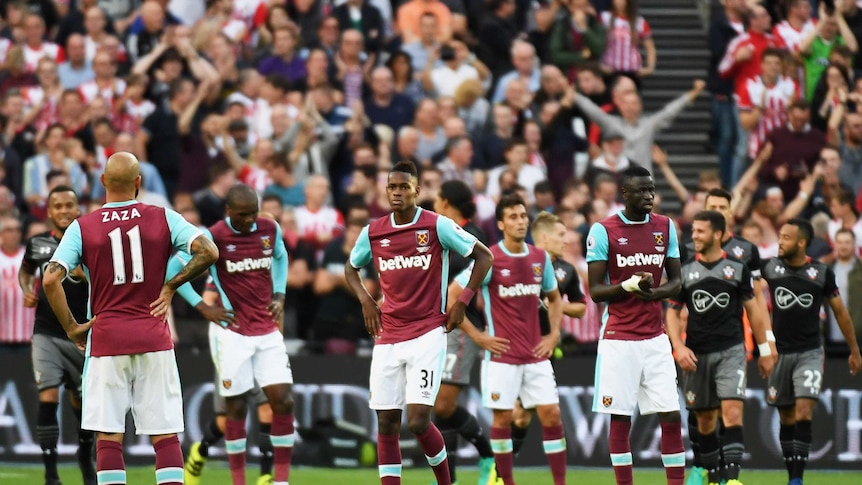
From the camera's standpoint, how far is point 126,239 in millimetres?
10195

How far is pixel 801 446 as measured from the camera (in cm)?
1413

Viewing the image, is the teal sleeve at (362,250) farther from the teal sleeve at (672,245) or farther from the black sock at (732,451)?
the black sock at (732,451)

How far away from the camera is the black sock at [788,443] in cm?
1415

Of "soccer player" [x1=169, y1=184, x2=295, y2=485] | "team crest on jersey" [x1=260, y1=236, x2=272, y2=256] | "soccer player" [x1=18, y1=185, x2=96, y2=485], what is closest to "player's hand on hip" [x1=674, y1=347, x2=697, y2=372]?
"soccer player" [x1=169, y1=184, x2=295, y2=485]

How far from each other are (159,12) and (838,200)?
9505mm

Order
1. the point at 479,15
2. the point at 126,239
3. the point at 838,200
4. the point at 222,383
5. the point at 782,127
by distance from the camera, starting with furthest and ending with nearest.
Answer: the point at 479,15
the point at 782,127
the point at 838,200
the point at 222,383
the point at 126,239

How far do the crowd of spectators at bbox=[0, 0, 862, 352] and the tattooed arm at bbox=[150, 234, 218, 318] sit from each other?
6.69 m

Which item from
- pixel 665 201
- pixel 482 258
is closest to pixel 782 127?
pixel 665 201

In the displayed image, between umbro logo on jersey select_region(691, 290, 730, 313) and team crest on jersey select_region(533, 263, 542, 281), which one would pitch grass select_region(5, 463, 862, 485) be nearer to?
umbro logo on jersey select_region(691, 290, 730, 313)

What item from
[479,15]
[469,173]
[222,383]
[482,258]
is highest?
[479,15]

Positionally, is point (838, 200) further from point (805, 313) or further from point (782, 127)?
point (805, 313)

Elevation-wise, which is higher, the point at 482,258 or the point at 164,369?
the point at 482,258

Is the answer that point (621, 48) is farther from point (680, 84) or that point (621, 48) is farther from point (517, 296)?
point (517, 296)

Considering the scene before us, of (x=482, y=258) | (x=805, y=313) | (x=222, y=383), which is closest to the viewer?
(x=482, y=258)
